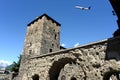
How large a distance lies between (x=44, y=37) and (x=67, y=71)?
7.99 metres

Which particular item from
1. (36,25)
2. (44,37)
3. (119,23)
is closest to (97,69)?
(119,23)

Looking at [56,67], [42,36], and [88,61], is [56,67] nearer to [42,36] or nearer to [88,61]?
[88,61]

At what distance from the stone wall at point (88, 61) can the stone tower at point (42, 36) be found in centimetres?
1594

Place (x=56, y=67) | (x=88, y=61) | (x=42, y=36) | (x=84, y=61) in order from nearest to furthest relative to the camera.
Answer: (x=88, y=61)
(x=84, y=61)
(x=56, y=67)
(x=42, y=36)

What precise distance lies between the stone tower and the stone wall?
52.3ft

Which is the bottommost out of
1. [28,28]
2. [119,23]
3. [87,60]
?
[87,60]

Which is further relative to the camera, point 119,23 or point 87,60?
point 119,23

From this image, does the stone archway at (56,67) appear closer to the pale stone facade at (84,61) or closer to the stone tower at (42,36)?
the pale stone facade at (84,61)

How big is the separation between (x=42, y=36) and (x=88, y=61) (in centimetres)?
2032

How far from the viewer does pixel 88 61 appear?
34.2 feet

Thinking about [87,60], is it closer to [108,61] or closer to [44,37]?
[108,61]

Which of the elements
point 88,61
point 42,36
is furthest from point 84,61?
point 42,36

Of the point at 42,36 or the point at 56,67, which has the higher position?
the point at 42,36

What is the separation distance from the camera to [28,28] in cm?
3353
